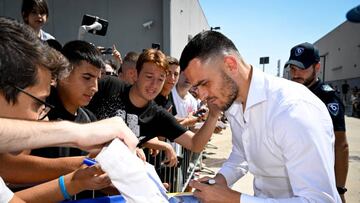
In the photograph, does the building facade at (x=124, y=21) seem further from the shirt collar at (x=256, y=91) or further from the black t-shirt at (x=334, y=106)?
the shirt collar at (x=256, y=91)

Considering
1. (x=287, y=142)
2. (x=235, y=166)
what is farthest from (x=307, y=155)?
(x=235, y=166)

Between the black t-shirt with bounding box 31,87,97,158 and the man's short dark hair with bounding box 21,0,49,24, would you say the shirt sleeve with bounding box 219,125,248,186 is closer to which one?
the black t-shirt with bounding box 31,87,97,158

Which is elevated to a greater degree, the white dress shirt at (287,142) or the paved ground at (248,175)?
the white dress shirt at (287,142)

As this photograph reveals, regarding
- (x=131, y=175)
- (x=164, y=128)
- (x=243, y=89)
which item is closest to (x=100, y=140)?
(x=131, y=175)

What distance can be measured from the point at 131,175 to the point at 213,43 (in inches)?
47.0

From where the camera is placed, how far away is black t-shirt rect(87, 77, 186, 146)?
2852 mm

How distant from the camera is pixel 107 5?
11.0 metres

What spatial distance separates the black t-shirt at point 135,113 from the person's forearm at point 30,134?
1.65m

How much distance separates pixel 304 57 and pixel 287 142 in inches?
83.3

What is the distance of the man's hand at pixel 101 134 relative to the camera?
1183mm

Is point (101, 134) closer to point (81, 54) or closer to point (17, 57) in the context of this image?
point (17, 57)

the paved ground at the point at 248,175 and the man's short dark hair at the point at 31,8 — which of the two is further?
the paved ground at the point at 248,175

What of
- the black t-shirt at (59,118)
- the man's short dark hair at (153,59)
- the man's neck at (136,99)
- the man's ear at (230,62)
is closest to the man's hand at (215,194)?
the man's ear at (230,62)

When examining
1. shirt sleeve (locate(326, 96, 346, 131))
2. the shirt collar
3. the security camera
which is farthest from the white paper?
the security camera
